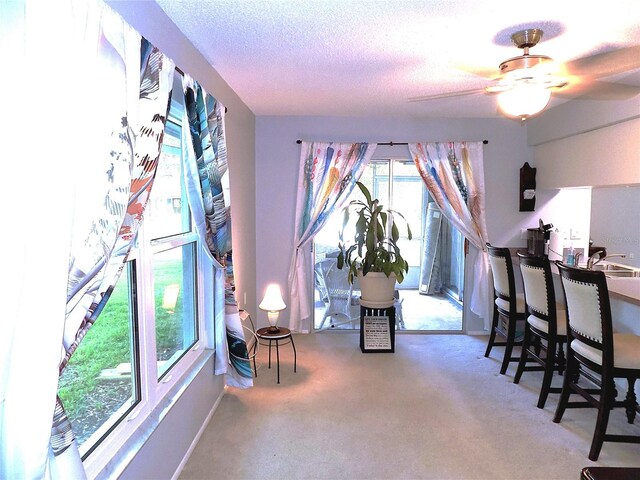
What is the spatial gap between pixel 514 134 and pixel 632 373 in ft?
9.60

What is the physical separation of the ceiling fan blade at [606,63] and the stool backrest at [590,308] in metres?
1.21

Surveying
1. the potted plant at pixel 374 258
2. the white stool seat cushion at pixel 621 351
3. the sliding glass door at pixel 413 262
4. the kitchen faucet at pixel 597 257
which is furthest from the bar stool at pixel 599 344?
the sliding glass door at pixel 413 262

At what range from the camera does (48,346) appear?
100 centimetres

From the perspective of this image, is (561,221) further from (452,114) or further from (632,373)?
(632,373)

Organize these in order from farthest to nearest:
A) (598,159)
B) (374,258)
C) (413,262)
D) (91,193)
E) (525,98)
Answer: (413,262), (374,258), (598,159), (525,98), (91,193)

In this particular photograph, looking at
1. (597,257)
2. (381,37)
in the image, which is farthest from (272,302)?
(597,257)

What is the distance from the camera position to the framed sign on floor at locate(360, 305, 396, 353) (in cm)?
426

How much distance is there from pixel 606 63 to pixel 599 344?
1643 millimetres

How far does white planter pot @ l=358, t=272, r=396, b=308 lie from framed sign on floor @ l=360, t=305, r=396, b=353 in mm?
71

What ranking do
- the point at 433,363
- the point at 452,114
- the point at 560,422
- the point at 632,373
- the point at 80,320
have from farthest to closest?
the point at 452,114, the point at 433,363, the point at 560,422, the point at 632,373, the point at 80,320

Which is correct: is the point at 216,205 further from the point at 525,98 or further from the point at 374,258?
the point at 374,258

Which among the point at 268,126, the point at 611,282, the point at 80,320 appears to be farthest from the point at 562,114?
the point at 80,320

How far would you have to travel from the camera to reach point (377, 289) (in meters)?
4.24

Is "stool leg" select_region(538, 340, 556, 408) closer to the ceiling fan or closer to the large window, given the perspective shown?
the ceiling fan
